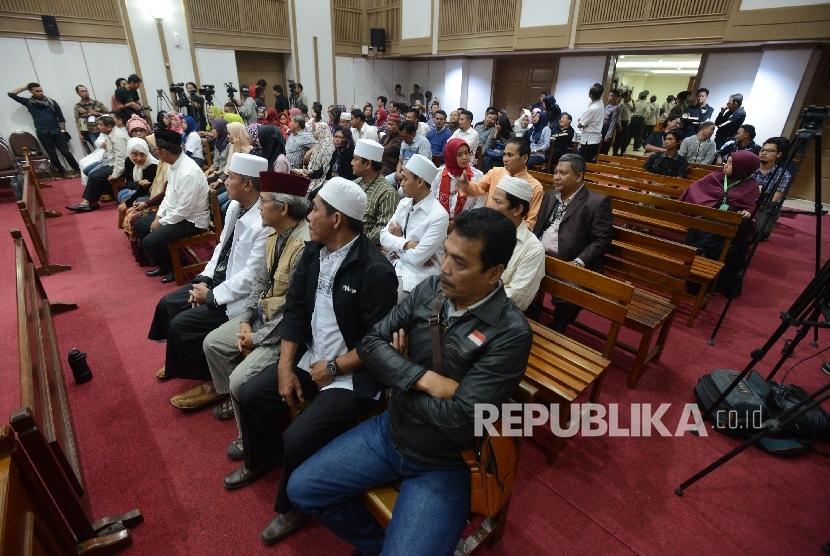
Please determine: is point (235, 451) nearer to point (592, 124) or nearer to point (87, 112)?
point (592, 124)

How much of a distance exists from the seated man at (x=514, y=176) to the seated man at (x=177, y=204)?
2356 millimetres

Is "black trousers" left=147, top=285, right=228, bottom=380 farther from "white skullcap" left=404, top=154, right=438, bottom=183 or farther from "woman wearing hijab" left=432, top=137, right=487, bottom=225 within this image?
"woman wearing hijab" left=432, top=137, right=487, bottom=225

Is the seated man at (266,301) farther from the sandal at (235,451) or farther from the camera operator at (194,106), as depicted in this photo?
the camera operator at (194,106)

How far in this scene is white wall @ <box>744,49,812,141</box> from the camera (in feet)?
22.7

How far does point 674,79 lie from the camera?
15055mm

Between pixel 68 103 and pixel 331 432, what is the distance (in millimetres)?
11505

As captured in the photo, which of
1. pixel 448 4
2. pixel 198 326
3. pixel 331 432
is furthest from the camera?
pixel 448 4

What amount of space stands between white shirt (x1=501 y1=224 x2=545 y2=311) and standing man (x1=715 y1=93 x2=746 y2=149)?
6624 millimetres

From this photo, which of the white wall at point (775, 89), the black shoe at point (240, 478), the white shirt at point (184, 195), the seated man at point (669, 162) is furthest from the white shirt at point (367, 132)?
the white wall at point (775, 89)

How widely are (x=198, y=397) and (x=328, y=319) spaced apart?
3.86 ft

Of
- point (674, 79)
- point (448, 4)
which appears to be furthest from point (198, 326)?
point (674, 79)

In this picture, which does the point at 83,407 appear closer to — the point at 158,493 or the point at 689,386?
the point at 158,493

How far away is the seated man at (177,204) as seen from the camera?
3.59 m

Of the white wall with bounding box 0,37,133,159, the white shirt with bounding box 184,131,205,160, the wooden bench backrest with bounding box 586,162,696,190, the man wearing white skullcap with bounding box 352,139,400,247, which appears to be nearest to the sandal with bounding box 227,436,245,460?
the man wearing white skullcap with bounding box 352,139,400,247
